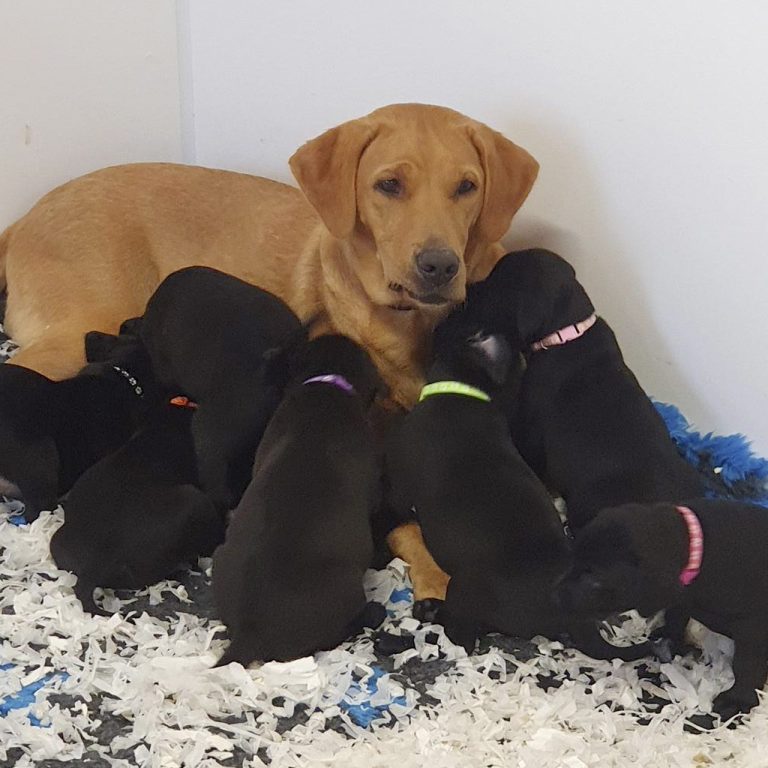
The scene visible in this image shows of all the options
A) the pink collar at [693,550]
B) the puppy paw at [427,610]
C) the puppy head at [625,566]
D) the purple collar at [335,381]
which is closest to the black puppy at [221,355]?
the purple collar at [335,381]

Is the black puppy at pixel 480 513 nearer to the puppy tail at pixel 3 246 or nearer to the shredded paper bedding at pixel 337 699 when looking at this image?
the shredded paper bedding at pixel 337 699

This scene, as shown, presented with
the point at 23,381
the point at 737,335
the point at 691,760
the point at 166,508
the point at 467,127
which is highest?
the point at 467,127

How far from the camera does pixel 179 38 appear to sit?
3.56 metres

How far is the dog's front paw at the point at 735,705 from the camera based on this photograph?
78.1 inches

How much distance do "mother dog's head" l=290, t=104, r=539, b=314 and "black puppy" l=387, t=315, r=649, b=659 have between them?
0.28m

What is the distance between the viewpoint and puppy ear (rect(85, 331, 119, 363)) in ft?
8.94

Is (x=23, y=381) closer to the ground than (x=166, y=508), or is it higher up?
higher up

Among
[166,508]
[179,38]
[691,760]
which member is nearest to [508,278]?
[166,508]

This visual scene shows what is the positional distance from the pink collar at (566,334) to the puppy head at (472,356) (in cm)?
10

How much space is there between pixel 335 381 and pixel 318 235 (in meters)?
0.80

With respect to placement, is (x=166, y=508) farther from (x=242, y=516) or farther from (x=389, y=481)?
(x=389, y=481)

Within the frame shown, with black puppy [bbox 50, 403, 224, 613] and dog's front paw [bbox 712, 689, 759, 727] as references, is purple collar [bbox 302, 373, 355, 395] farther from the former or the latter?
dog's front paw [bbox 712, 689, 759, 727]

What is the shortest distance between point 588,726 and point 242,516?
81cm

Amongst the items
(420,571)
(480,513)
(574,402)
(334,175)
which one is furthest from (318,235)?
(480,513)
